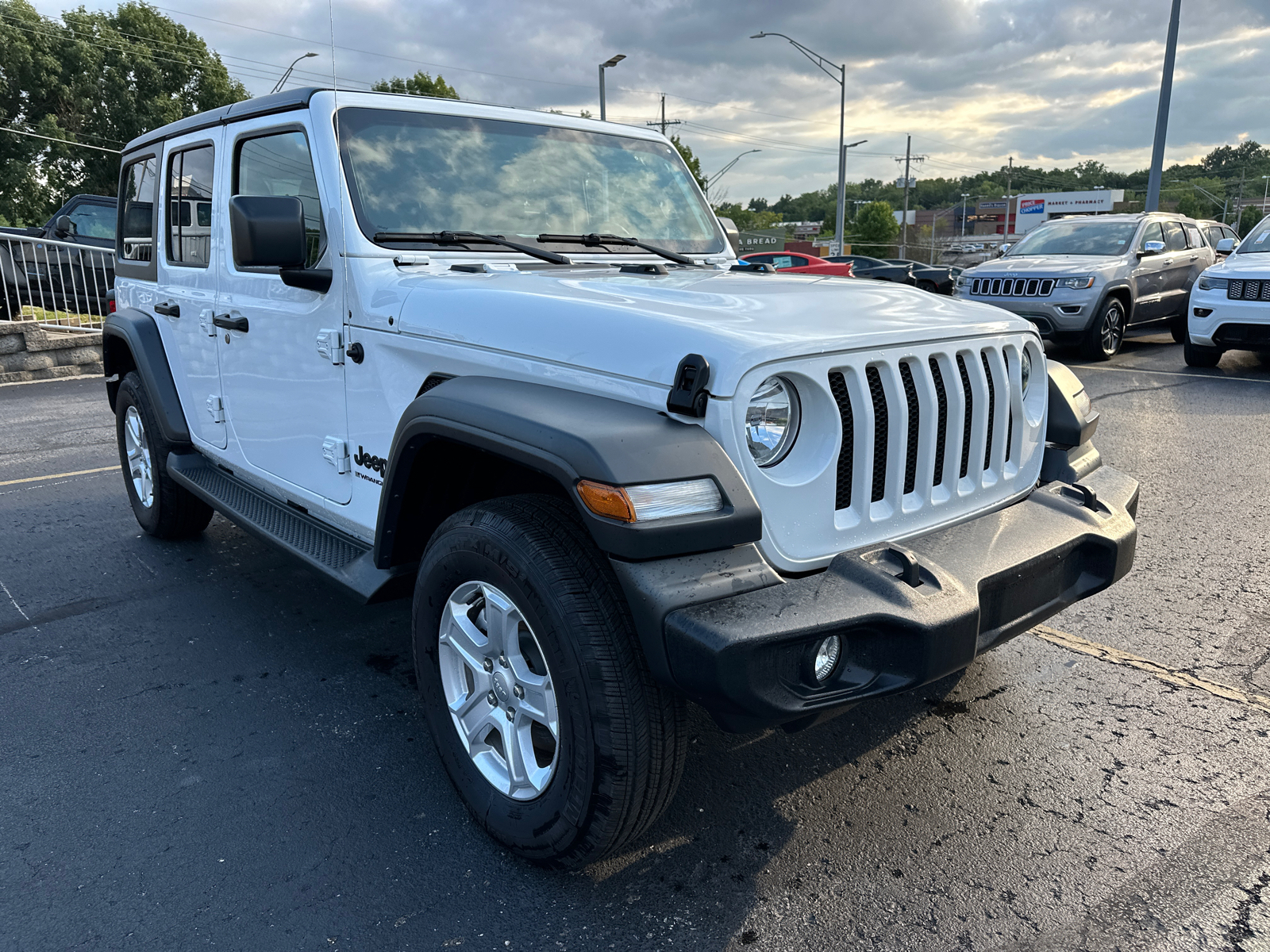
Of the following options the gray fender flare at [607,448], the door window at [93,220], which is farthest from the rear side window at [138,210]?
the door window at [93,220]

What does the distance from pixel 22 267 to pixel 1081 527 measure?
14.0 meters

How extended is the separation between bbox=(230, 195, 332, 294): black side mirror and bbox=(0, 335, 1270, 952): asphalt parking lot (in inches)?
60.4

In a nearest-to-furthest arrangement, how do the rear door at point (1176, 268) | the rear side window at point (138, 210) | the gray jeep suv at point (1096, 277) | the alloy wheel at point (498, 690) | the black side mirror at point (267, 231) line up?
1. the alloy wheel at point (498, 690)
2. the black side mirror at point (267, 231)
3. the rear side window at point (138, 210)
4. the gray jeep suv at point (1096, 277)
5. the rear door at point (1176, 268)

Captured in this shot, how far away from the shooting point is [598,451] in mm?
1965

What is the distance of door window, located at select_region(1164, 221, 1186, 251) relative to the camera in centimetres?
1240

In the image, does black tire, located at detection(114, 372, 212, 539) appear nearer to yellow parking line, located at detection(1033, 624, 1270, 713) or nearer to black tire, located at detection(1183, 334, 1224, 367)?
yellow parking line, located at detection(1033, 624, 1270, 713)

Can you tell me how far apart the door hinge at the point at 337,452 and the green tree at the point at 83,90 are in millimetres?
37073

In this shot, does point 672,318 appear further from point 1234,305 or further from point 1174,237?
point 1174,237

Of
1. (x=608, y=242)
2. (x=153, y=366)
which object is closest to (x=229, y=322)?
(x=153, y=366)

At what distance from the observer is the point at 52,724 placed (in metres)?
3.17

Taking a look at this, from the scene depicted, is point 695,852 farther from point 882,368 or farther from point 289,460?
point 289,460

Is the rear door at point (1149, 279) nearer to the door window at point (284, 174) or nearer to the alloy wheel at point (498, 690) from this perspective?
the door window at point (284, 174)

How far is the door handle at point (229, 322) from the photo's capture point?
3.65m

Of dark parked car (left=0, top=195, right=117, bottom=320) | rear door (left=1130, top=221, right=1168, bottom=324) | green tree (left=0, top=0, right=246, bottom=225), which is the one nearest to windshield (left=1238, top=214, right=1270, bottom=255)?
rear door (left=1130, top=221, right=1168, bottom=324)
